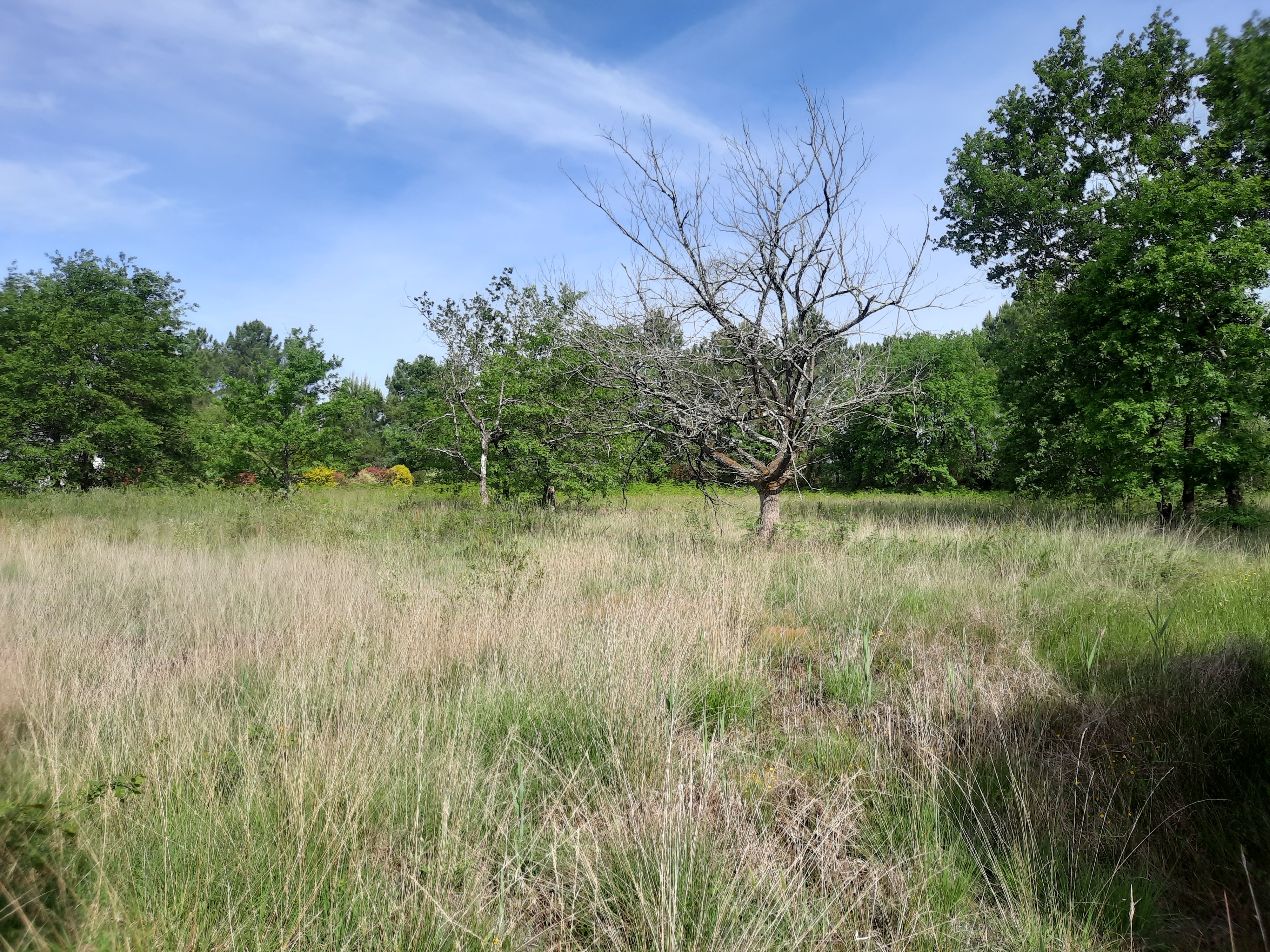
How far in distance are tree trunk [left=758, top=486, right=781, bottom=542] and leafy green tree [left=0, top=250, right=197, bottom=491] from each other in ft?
68.5

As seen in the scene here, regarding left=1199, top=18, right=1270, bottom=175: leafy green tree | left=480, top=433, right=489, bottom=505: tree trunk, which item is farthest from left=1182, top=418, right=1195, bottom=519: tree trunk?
left=480, top=433, right=489, bottom=505: tree trunk

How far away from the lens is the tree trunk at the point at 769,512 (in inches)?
374

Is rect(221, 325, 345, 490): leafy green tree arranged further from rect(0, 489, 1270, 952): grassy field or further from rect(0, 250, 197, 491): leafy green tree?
rect(0, 489, 1270, 952): grassy field

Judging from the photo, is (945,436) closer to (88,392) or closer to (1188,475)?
(1188,475)

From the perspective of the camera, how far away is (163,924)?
189cm

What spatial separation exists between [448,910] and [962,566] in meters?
7.22

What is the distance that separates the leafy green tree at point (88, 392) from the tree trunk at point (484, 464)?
12.4 m

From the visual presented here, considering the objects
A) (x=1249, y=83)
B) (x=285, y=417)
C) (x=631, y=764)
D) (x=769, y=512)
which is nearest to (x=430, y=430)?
(x=285, y=417)

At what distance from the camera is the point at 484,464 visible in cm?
1648

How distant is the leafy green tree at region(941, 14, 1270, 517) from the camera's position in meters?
12.2

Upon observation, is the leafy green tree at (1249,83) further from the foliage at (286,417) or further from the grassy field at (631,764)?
the foliage at (286,417)

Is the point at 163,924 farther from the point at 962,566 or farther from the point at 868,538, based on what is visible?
the point at 868,538

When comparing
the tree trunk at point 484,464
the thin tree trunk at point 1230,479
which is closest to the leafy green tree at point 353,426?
the tree trunk at point 484,464

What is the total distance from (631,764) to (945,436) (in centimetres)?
3784
